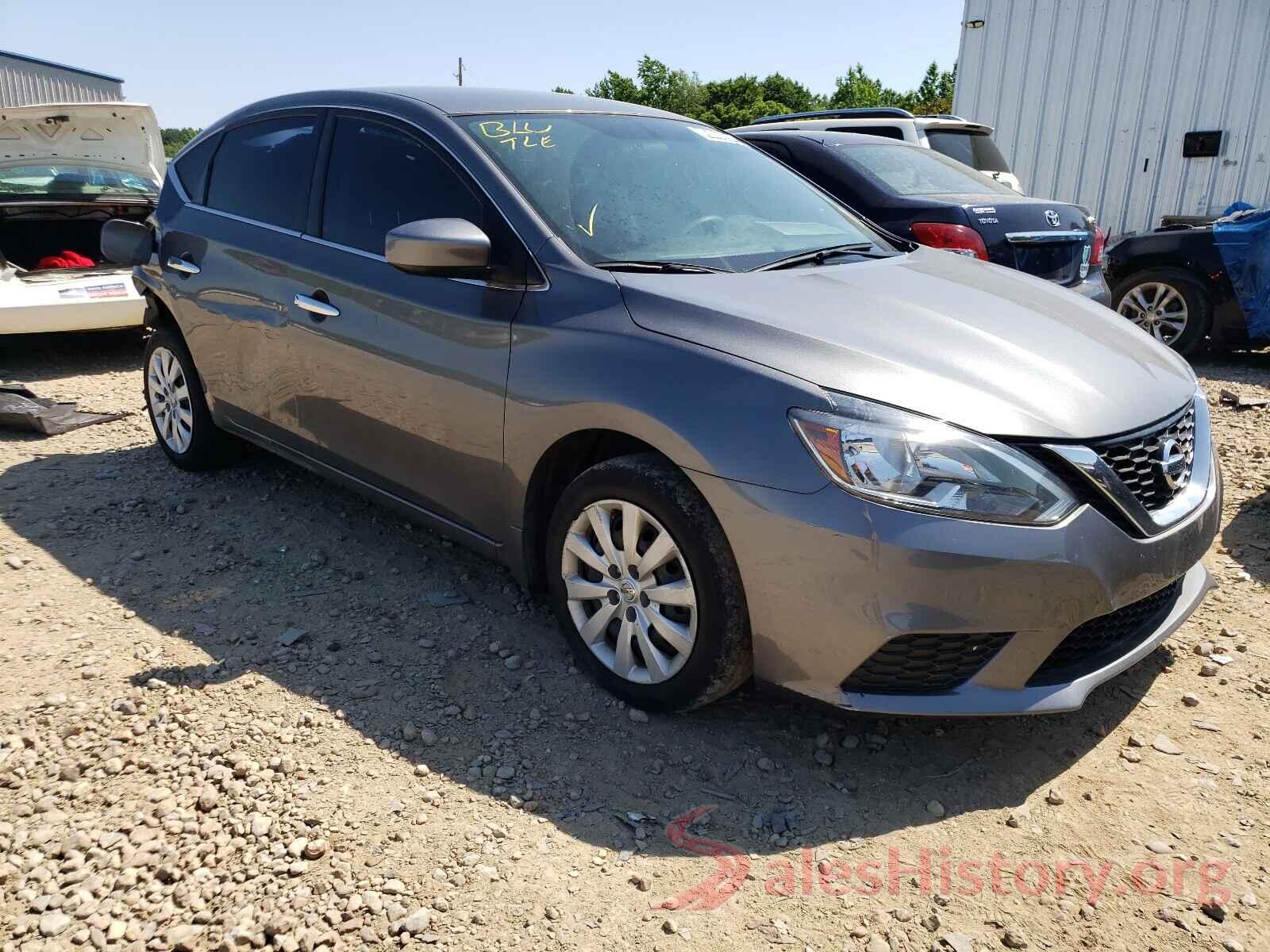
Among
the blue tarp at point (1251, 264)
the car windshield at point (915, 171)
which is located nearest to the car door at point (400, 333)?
the car windshield at point (915, 171)

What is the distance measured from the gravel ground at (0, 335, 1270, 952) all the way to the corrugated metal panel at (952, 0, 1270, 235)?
741cm

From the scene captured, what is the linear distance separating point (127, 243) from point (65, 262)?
3320 mm

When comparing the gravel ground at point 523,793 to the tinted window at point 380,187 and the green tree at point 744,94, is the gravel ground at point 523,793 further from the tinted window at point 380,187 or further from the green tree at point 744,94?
the green tree at point 744,94

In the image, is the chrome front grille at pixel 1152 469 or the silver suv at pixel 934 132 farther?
the silver suv at pixel 934 132

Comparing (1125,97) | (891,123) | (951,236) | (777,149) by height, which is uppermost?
(1125,97)

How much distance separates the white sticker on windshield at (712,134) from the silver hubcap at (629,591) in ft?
5.99

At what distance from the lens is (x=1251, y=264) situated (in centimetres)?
700

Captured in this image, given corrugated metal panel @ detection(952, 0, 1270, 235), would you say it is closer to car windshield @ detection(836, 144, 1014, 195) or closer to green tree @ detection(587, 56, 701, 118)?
car windshield @ detection(836, 144, 1014, 195)

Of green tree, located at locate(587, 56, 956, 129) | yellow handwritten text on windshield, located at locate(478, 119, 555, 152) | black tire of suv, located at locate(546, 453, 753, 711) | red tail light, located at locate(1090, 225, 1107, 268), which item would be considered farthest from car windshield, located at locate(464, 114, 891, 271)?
green tree, located at locate(587, 56, 956, 129)

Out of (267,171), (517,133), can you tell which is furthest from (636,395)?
(267,171)

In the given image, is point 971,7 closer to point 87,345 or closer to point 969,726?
point 87,345

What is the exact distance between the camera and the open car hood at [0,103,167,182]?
7.20 metres

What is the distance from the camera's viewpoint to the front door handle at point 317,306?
3582mm

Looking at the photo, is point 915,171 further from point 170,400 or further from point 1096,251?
point 170,400
